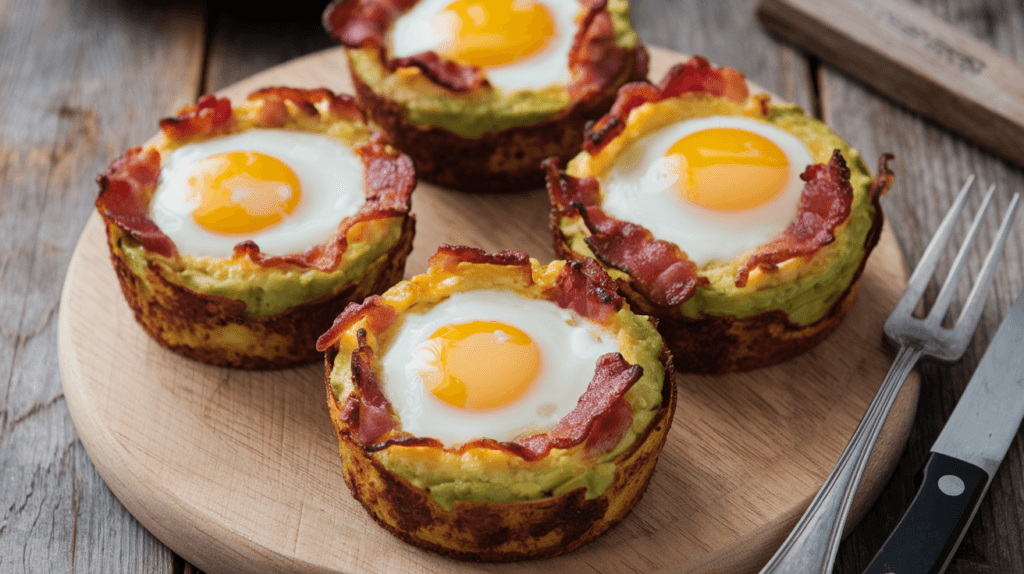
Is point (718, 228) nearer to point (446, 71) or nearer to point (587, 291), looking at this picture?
point (587, 291)

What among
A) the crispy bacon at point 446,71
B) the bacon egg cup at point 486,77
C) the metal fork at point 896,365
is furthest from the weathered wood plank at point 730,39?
the crispy bacon at point 446,71

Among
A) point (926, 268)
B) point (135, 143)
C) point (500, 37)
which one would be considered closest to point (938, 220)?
point (926, 268)

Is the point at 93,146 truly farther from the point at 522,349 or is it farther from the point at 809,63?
the point at 809,63

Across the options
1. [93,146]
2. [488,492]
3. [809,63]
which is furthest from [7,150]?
[809,63]

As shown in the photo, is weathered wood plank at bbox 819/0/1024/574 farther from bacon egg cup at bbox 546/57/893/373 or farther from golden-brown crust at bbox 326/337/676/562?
golden-brown crust at bbox 326/337/676/562

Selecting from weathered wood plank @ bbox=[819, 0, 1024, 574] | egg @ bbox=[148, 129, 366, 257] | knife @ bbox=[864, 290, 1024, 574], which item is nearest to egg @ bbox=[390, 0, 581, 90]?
egg @ bbox=[148, 129, 366, 257]

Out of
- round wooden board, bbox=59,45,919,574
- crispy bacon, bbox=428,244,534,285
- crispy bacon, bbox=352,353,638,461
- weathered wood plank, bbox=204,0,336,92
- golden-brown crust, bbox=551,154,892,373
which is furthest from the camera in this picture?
weathered wood plank, bbox=204,0,336,92
